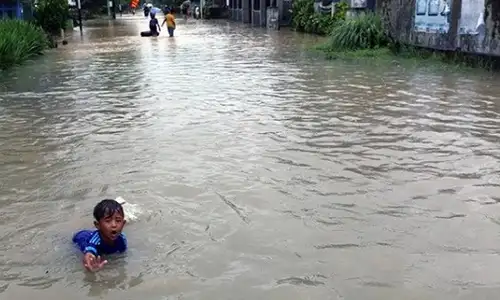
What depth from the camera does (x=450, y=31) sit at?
15758 millimetres

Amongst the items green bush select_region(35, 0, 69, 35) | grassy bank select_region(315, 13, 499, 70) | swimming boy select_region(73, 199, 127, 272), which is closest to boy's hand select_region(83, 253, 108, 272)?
swimming boy select_region(73, 199, 127, 272)

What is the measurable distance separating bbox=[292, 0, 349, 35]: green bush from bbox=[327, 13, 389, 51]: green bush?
724 cm

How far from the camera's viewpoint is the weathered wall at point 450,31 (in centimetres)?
1406

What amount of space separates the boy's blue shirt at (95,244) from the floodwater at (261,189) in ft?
0.35

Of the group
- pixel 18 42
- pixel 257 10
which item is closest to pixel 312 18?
pixel 257 10

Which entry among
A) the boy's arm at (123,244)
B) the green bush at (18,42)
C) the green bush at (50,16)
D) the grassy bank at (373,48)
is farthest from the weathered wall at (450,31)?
the green bush at (50,16)

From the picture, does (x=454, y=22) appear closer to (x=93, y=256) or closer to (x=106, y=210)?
(x=106, y=210)

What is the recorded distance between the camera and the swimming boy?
14.6 feet

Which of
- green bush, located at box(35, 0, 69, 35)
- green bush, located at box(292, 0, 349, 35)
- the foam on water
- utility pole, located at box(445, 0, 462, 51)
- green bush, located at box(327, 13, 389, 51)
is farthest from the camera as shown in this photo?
green bush, located at box(35, 0, 69, 35)

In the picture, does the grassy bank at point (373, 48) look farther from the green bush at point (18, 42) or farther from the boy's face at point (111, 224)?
the boy's face at point (111, 224)

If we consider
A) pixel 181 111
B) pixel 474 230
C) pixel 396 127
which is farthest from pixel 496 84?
pixel 474 230

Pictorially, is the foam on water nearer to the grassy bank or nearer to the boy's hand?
the boy's hand

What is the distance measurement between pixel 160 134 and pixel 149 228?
3.51 metres

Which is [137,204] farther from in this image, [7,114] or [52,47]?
[52,47]
